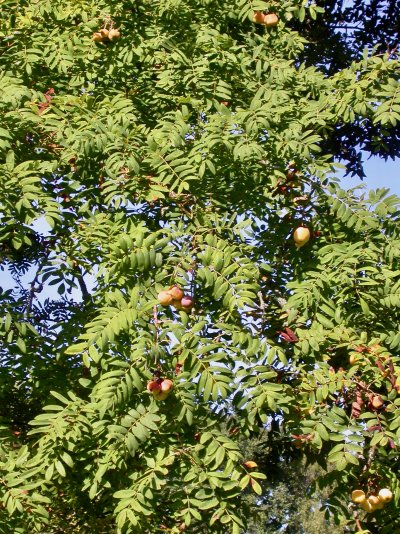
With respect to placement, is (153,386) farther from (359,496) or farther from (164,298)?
(359,496)

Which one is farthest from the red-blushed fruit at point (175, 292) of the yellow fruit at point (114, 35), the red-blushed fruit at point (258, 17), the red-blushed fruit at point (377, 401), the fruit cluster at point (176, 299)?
the red-blushed fruit at point (258, 17)

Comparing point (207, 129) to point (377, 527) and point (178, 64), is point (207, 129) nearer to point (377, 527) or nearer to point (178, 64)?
point (178, 64)

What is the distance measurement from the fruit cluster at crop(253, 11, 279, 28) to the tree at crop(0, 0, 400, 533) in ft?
0.20

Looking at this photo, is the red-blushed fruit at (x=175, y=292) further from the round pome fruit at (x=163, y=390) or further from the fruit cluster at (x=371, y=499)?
the fruit cluster at (x=371, y=499)

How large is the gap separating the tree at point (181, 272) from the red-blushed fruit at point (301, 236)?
0.07 m

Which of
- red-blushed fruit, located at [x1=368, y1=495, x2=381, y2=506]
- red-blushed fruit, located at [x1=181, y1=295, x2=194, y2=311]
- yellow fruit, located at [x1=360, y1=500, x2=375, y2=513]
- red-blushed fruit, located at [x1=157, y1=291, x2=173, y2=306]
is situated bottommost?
yellow fruit, located at [x1=360, y1=500, x2=375, y2=513]

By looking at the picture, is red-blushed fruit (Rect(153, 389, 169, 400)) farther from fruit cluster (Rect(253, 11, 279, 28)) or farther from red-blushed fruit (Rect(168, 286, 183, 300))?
fruit cluster (Rect(253, 11, 279, 28))

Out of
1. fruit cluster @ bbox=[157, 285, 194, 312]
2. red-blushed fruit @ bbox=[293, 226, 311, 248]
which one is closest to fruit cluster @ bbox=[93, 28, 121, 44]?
red-blushed fruit @ bbox=[293, 226, 311, 248]

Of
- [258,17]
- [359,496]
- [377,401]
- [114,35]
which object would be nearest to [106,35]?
[114,35]

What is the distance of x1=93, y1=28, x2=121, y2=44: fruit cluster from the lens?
5164 millimetres

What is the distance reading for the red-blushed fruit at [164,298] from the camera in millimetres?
3883

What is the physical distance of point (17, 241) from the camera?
14.1 ft

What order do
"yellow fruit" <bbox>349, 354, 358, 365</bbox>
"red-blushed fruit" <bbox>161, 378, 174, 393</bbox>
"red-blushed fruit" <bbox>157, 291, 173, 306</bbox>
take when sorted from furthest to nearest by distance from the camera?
"yellow fruit" <bbox>349, 354, 358, 365</bbox>, "red-blushed fruit" <bbox>157, 291, 173, 306</bbox>, "red-blushed fruit" <bbox>161, 378, 174, 393</bbox>

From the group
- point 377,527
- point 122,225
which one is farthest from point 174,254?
point 377,527
